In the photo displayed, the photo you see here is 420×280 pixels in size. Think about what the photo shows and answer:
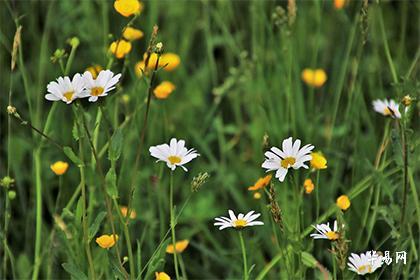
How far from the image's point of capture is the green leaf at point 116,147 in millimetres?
1425

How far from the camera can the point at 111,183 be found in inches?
56.6

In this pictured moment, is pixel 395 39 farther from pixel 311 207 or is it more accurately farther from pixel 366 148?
pixel 311 207

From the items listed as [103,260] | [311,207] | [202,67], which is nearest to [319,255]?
[311,207]

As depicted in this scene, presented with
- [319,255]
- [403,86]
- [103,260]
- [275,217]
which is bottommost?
[319,255]

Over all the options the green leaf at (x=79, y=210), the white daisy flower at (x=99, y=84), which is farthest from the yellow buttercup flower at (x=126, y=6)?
the green leaf at (x=79, y=210)

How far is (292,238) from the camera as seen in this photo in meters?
1.53

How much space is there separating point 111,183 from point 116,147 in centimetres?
7

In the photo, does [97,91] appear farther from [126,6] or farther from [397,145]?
[397,145]

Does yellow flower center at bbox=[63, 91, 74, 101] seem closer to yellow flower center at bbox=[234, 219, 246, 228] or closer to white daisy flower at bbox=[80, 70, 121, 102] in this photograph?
white daisy flower at bbox=[80, 70, 121, 102]

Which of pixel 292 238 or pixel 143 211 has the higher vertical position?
pixel 292 238

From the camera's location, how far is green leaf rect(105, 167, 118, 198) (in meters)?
1.43

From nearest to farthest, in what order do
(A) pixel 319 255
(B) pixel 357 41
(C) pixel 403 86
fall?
(C) pixel 403 86
(A) pixel 319 255
(B) pixel 357 41

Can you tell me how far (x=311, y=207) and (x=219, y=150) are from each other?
555 millimetres

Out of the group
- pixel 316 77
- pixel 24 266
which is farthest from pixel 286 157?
pixel 316 77
